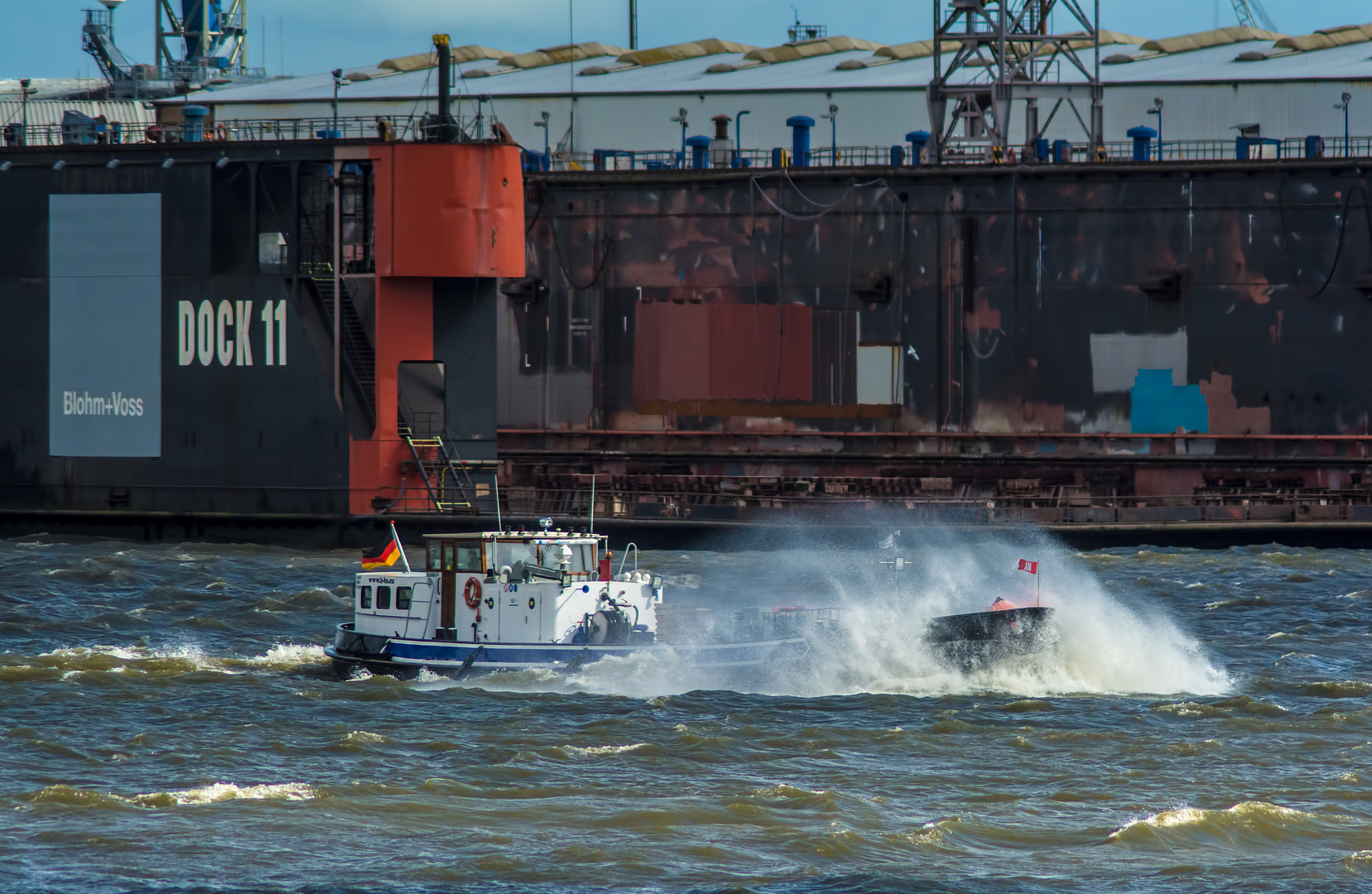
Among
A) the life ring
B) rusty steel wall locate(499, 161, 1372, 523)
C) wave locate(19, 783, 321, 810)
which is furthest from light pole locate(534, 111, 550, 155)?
wave locate(19, 783, 321, 810)

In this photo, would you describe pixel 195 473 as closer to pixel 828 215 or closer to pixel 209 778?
pixel 828 215

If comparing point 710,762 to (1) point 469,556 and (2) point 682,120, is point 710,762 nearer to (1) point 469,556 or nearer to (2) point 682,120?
(1) point 469,556

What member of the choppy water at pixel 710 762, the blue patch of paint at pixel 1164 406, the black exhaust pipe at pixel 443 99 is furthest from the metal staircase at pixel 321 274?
the blue patch of paint at pixel 1164 406

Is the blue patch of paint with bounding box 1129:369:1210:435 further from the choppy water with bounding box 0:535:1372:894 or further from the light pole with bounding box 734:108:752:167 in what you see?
the light pole with bounding box 734:108:752:167

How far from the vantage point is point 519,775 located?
25578mm

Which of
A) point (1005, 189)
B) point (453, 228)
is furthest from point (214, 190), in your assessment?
point (1005, 189)

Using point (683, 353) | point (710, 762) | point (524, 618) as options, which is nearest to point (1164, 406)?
point (683, 353)

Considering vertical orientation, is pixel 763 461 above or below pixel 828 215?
below

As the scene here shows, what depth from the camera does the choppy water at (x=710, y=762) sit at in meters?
21.8

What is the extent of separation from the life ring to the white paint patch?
100 ft

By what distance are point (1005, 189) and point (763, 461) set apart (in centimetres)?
1196

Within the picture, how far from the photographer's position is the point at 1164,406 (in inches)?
2223

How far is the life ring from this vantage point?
1272 inches

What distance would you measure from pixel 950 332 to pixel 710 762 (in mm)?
33996
